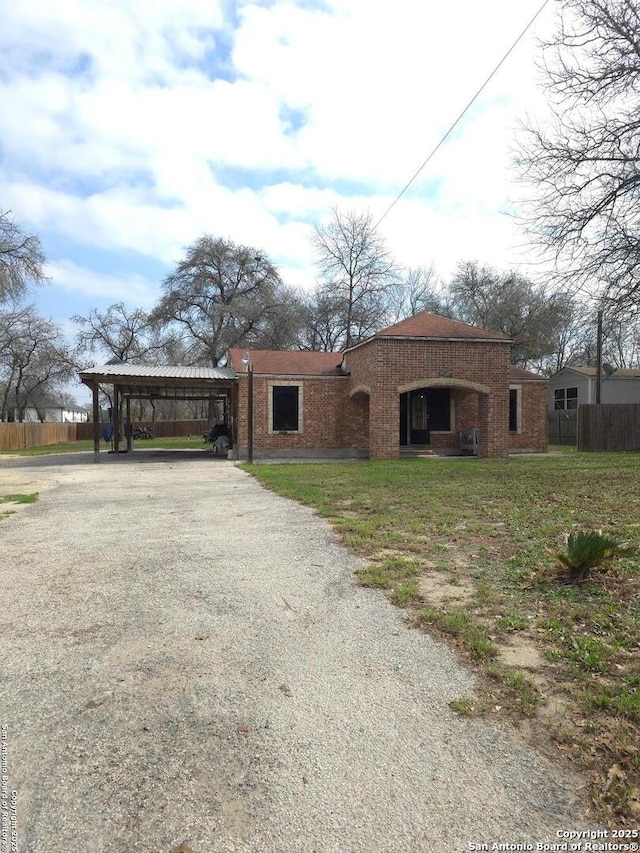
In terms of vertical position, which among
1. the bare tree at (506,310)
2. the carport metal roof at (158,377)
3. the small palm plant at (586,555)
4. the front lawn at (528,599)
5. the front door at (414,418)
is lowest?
the front lawn at (528,599)

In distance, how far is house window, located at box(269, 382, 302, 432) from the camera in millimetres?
20359

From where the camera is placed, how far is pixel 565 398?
35094 millimetres

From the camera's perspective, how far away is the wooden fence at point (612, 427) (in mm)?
22766

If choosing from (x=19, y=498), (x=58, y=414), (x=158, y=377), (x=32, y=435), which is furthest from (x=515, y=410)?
(x=58, y=414)

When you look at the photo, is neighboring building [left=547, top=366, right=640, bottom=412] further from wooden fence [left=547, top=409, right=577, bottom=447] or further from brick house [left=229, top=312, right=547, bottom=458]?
brick house [left=229, top=312, right=547, bottom=458]

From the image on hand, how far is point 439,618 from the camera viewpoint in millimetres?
3994

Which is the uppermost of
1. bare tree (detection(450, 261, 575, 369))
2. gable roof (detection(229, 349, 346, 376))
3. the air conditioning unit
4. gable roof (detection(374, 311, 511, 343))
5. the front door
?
bare tree (detection(450, 261, 575, 369))

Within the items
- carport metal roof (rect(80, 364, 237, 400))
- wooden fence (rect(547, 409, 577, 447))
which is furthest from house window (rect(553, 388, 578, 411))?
carport metal roof (rect(80, 364, 237, 400))

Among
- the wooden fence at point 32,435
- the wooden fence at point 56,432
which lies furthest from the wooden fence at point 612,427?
the wooden fence at point 56,432

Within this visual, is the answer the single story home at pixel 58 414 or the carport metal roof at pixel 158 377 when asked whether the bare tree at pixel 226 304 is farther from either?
the single story home at pixel 58 414

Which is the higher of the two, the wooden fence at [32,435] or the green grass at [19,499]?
the wooden fence at [32,435]

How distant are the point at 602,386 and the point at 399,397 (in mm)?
18688

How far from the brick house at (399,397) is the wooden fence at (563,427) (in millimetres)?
9778

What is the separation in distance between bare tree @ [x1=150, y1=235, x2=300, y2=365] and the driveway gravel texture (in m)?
31.8
